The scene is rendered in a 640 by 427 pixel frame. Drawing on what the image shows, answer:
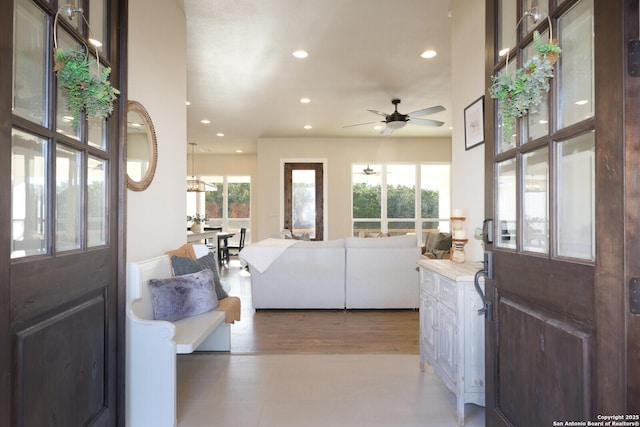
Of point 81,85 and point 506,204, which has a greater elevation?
point 81,85

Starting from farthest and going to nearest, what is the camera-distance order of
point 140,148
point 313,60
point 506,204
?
1. point 313,60
2. point 140,148
3. point 506,204

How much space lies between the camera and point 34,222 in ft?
4.20

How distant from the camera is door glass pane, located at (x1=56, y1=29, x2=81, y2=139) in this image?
1.40 meters

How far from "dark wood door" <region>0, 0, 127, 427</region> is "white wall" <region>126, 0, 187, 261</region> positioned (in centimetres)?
76

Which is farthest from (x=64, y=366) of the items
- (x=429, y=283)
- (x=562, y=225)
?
(x=429, y=283)

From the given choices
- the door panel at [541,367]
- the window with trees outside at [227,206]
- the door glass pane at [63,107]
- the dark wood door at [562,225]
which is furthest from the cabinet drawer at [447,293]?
the window with trees outside at [227,206]

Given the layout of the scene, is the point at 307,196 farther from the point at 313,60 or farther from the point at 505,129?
the point at 505,129

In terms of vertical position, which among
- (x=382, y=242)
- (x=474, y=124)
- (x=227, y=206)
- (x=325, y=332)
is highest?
(x=474, y=124)

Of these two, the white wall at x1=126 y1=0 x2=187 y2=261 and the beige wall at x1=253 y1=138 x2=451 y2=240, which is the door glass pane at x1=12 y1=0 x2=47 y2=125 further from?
the beige wall at x1=253 y1=138 x2=451 y2=240

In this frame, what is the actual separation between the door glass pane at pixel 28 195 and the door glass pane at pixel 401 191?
8281 millimetres

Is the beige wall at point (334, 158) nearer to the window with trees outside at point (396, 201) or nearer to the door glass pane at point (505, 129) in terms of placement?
the window with trees outside at point (396, 201)

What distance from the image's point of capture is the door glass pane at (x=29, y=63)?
1.18m

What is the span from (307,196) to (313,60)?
473 centimetres

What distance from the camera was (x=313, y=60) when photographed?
15.0 ft
